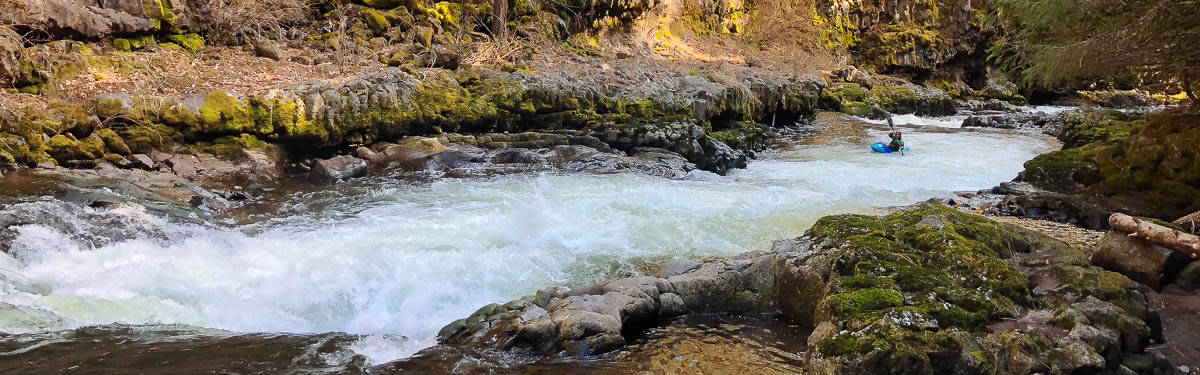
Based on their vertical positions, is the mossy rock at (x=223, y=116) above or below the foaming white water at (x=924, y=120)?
above

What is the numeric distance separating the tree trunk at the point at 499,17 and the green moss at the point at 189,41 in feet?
23.1

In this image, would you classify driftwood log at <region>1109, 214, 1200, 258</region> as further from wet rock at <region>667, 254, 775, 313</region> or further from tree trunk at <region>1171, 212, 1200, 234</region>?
wet rock at <region>667, 254, 775, 313</region>

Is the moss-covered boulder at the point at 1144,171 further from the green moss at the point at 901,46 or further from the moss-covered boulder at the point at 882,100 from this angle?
the green moss at the point at 901,46

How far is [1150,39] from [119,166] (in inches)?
537

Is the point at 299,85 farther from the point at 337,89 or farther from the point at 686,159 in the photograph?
the point at 686,159

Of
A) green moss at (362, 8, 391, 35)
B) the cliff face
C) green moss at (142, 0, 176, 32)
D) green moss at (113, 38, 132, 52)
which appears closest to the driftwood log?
green moss at (113, 38, 132, 52)

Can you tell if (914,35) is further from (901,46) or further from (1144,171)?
(1144,171)

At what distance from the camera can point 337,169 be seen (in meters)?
11.2

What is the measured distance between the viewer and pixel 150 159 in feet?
32.7

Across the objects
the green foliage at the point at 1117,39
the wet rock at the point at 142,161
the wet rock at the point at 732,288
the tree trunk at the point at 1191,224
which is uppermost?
the green foliage at the point at 1117,39

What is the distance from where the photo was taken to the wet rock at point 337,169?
1098cm

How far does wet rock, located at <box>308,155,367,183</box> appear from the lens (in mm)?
10984

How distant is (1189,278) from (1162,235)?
0.35 m

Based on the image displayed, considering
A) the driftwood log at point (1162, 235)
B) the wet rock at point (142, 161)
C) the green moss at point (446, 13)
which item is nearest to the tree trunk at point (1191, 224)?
the driftwood log at point (1162, 235)
